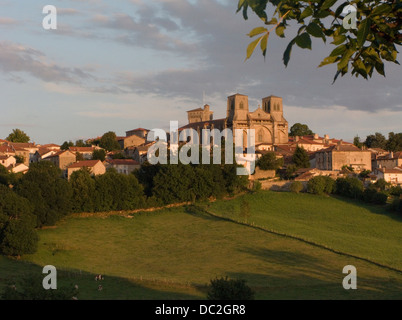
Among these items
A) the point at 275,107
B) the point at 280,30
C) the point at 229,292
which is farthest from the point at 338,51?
the point at 275,107

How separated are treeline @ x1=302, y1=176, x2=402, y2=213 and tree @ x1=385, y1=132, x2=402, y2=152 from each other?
164ft

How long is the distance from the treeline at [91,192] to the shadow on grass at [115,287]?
8981 mm

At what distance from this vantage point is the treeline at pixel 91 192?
1866 inches

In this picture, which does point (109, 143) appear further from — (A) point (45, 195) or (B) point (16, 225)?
(B) point (16, 225)

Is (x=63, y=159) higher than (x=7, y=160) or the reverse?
the reverse

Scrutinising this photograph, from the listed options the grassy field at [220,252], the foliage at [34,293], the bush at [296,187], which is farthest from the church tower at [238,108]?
the foliage at [34,293]

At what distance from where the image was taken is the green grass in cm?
4766

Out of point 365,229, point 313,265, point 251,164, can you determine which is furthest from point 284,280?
point 251,164

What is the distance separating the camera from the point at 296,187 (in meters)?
73.2

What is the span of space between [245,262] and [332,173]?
43.0 metres

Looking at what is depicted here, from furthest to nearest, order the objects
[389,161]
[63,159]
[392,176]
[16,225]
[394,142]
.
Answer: [394,142] → [389,161] → [63,159] → [392,176] → [16,225]

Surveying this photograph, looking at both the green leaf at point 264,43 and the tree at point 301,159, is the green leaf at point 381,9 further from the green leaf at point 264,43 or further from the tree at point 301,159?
the tree at point 301,159

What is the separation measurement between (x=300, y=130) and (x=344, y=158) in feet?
247

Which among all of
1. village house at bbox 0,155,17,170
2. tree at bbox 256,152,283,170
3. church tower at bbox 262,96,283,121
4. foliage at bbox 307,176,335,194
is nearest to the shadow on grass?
foliage at bbox 307,176,335,194
